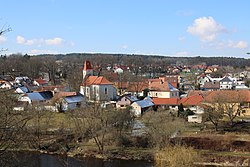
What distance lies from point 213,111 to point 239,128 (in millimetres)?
2164

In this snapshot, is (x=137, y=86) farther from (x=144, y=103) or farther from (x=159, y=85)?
(x=144, y=103)

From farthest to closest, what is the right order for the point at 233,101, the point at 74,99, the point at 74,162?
the point at 74,99 → the point at 233,101 → the point at 74,162

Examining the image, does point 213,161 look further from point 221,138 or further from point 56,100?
point 56,100

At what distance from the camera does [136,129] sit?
25.6 m

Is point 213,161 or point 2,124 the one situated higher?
point 2,124

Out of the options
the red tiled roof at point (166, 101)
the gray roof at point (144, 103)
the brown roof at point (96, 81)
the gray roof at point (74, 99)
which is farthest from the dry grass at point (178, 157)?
the brown roof at point (96, 81)

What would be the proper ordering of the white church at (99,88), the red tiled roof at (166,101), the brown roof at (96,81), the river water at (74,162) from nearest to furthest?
1. the river water at (74,162)
2. the red tiled roof at (166,101)
3. the white church at (99,88)
4. the brown roof at (96,81)

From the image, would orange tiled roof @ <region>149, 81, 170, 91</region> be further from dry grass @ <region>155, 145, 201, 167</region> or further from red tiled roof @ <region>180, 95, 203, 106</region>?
dry grass @ <region>155, 145, 201, 167</region>

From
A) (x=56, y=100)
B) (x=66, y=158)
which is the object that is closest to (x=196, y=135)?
(x=66, y=158)

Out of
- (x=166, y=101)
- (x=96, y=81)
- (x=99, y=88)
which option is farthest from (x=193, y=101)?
(x=96, y=81)

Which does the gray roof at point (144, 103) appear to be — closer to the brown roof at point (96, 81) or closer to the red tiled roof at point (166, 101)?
the red tiled roof at point (166, 101)

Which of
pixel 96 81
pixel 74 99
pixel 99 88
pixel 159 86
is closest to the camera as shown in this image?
pixel 74 99

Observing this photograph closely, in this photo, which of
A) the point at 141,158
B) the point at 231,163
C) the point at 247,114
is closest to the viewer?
the point at 231,163

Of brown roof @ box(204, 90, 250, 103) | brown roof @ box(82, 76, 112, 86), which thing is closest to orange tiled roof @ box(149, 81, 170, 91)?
brown roof @ box(82, 76, 112, 86)
